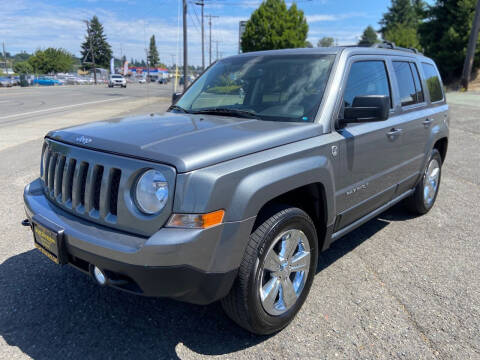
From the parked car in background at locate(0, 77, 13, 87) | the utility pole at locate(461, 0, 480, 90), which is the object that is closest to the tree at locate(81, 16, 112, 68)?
the parked car in background at locate(0, 77, 13, 87)

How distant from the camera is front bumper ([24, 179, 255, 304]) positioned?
207 centimetres

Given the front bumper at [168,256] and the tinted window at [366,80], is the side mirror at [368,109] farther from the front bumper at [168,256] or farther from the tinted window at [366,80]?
the front bumper at [168,256]

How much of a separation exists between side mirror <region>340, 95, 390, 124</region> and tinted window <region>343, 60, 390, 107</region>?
0.24 metres

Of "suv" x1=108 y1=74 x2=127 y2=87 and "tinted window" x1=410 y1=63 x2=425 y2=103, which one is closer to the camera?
"tinted window" x1=410 y1=63 x2=425 y2=103

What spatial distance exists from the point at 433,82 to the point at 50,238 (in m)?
4.58

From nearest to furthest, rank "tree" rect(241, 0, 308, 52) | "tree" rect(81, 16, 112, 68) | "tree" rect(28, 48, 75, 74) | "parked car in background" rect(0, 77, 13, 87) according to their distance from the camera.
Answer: "tree" rect(241, 0, 308, 52)
"parked car in background" rect(0, 77, 13, 87)
"tree" rect(28, 48, 75, 74)
"tree" rect(81, 16, 112, 68)

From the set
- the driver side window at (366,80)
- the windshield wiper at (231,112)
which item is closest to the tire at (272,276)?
the windshield wiper at (231,112)

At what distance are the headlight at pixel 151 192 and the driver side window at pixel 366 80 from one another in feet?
5.66

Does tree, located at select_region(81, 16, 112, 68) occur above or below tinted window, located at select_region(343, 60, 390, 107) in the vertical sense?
above

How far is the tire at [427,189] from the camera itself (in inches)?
187

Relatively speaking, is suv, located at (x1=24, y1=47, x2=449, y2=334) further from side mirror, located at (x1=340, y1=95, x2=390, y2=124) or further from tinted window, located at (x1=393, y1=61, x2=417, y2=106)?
tinted window, located at (x1=393, y1=61, x2=417, y2=106)

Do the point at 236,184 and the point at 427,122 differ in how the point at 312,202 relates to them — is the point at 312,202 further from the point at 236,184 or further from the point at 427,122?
the point at 427,122

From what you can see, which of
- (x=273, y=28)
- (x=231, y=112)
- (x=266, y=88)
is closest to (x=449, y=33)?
(x=273, y=28)

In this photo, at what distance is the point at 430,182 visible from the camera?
16.5ft
